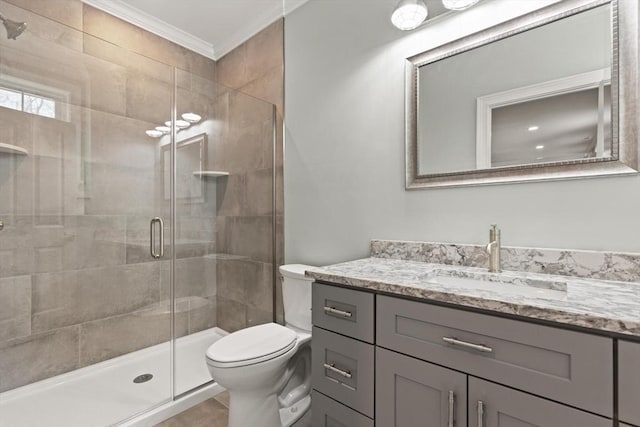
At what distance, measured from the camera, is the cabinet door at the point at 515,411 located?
2.26 feet

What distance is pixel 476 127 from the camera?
4.53 feet

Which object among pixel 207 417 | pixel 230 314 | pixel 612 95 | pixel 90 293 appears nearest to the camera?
pixel 612 95

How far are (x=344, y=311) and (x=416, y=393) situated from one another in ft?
1.11

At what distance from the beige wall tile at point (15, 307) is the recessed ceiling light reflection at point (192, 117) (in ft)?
4.50

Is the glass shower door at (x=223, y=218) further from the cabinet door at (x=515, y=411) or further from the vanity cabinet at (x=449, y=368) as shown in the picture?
the cabinet door at (x=515, y=411)

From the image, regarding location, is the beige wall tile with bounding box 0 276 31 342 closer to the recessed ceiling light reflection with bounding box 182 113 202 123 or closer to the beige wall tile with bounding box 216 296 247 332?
the beige wall tile with bounding box 216 296 247 332

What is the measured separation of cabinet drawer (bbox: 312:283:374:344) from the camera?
1059mm

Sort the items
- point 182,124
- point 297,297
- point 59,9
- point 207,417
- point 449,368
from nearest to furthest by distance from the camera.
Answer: point 449,368 < point 207,417 < point 297,297 < point 59,9 < point 182,124

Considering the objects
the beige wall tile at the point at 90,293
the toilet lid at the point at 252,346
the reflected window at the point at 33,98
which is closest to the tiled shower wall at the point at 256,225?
the beige wall tile at the point at 90,293

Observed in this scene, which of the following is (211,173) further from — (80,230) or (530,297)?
(530,297)

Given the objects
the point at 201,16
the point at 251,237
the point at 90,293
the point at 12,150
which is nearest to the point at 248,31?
the point at 201,16

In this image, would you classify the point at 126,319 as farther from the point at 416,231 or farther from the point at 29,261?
the point at 416,231

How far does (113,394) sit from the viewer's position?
1.82 m

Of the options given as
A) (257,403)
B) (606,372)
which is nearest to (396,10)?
(606,372)
